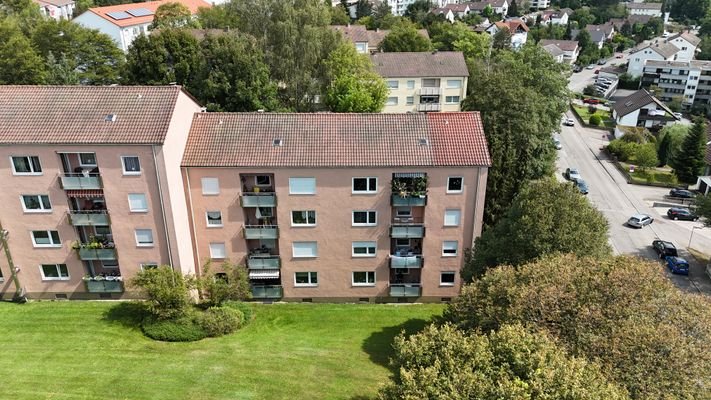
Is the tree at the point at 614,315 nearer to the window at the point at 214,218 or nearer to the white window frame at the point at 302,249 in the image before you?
the white window frame at the point at 302,249

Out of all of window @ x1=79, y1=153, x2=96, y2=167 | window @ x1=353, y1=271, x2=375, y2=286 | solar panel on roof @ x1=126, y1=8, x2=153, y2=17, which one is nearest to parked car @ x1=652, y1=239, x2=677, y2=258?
window @ x1=353, y1=271, x2=375, y2=286

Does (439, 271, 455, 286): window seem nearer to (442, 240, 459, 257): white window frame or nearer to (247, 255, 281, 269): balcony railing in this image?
(442, 240, 459, 257): white window frame

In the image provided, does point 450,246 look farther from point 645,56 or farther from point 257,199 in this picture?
point 645,56

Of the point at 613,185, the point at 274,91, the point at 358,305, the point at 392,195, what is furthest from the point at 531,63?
the point at 358,305

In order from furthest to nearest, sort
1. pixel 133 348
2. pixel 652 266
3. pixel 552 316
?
pixel 133 348, pixel 652 266, pixel 552 316

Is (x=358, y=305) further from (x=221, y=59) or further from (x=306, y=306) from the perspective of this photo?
(x=221, y=59)

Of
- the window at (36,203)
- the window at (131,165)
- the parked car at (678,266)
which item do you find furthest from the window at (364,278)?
the parked car at (678,266)

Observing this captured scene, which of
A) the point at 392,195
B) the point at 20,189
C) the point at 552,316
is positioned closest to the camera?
the point at 552,316
